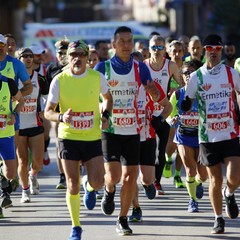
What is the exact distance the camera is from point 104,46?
19906 millimetres

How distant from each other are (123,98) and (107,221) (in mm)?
1725

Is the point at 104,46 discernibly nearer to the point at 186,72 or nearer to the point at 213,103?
the point at 186,72

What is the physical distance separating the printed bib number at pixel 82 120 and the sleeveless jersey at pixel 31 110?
346 centimetres

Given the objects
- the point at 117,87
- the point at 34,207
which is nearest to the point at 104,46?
the point at 34,207

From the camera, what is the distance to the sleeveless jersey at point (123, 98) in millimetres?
11914

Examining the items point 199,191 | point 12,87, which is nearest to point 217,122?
point 12,87

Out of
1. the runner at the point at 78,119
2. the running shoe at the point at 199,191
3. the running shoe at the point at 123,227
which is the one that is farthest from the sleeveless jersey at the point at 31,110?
the runner at the point at 78,119

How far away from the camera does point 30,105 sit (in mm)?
15070

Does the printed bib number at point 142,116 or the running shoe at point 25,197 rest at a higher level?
the printed bib number at point 142,116

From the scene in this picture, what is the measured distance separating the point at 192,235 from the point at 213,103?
1384 mm

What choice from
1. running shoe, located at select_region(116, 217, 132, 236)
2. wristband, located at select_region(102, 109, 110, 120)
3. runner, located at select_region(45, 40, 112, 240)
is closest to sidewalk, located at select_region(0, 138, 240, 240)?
running shoe, located at select_region(116, 217, 132, 236)

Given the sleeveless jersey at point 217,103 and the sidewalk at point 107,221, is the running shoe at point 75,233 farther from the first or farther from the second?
the sleeveless jersey at point 217,103

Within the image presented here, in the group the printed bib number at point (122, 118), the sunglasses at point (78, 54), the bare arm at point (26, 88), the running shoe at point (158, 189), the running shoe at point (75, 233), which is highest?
the sunglasses at point (78, 54)

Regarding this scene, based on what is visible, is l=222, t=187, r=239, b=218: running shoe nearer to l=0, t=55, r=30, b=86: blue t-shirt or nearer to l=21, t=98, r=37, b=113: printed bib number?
l=0, t=55, r=30, b=86: blue t-shirt
